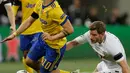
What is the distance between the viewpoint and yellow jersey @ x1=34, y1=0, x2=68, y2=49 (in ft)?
40.5

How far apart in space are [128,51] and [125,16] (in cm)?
227

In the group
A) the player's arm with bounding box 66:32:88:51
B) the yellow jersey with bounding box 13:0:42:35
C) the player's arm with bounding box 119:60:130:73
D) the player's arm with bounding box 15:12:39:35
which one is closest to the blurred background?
the yellow jersey with bounding box 13:0:42:35

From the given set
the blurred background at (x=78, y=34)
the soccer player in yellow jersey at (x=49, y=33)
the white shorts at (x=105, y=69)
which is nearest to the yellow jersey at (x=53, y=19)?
the soccer player in yellow jersey at (x=49, y=33)

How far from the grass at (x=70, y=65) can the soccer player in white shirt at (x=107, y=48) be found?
6.41m

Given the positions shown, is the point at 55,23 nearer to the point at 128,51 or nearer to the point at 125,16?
the point at 128,51

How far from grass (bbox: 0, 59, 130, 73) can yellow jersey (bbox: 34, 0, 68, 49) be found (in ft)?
19.7

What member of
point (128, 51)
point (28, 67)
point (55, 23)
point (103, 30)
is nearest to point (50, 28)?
point (55, 23)

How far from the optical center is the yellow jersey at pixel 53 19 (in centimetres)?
1234

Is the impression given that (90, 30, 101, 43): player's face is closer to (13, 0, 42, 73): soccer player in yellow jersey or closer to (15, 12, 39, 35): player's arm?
(15, 12, 39, 35): player's arm

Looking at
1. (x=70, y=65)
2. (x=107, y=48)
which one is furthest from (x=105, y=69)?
(x=70, y=65)

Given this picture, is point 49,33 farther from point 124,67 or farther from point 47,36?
point 124,67

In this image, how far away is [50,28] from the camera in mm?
12656

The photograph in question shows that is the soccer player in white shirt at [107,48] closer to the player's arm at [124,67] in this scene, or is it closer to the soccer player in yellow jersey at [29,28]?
the player's arm at [124,67]

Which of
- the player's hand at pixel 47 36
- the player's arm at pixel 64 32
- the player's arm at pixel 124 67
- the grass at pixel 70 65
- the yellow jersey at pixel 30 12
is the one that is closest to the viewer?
the player's arm at pixel 124 67
